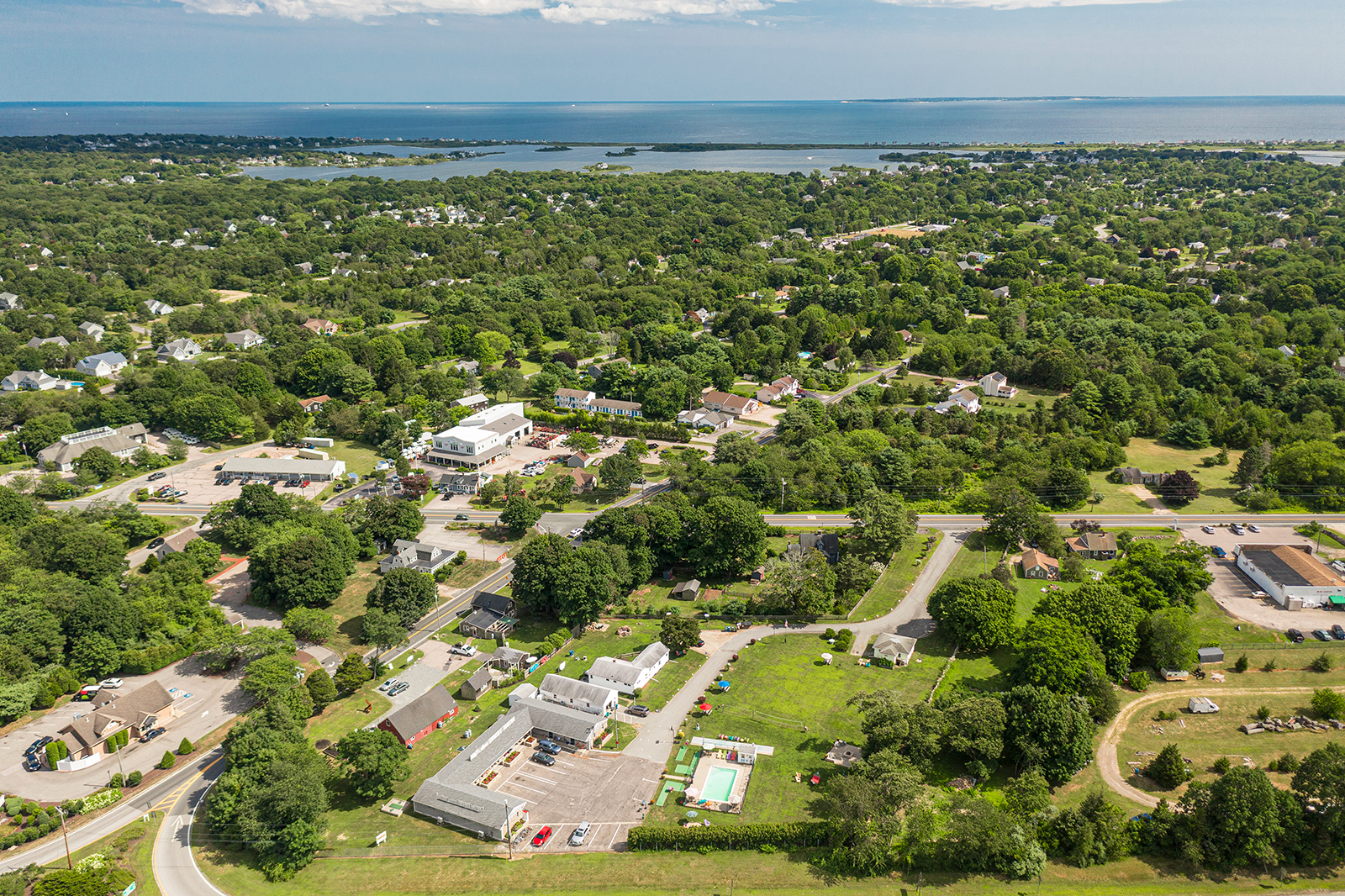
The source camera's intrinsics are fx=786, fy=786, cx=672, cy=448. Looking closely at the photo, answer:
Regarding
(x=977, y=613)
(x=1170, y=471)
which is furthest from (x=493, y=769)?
(x=1170, y=471)

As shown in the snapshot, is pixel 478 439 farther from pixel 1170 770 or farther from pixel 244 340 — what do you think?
pixel 1170 770

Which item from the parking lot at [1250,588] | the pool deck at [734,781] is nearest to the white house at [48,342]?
the pool deck at [734,781]

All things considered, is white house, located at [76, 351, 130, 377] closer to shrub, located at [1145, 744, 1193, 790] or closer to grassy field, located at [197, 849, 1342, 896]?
grassy field, located at [197, 849, 1342, 896]

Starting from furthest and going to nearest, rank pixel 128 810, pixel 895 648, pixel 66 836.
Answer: pixel 895 648, pixel 128 810, pixel 66 836

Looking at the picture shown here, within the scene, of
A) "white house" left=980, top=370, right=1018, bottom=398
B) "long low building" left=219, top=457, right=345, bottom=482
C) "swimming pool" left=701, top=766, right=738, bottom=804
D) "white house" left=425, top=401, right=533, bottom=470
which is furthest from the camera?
"white house" left=980, top=370, right=1018, bottom=398

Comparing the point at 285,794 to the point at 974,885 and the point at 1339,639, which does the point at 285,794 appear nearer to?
the point at 974,885

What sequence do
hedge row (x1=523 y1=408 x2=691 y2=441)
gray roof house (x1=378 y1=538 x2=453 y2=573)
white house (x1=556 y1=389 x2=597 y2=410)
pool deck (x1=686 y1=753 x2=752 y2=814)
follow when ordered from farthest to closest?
white house (x1=556 y1=389 x2=597 y2=410), hedge row (x1=523 y1=408 x2=691 y2=441), gray roof house (x1=378 y1=538 x2=453 y2=573), pool deck (x1=686 y1=753 x2=752 y2=814)

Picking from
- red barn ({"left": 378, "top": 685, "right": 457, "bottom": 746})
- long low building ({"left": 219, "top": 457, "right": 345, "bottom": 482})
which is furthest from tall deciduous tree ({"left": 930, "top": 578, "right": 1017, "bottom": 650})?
long low building ({"left": 219, "top": 457, "right": 345, "bottom": 482})
